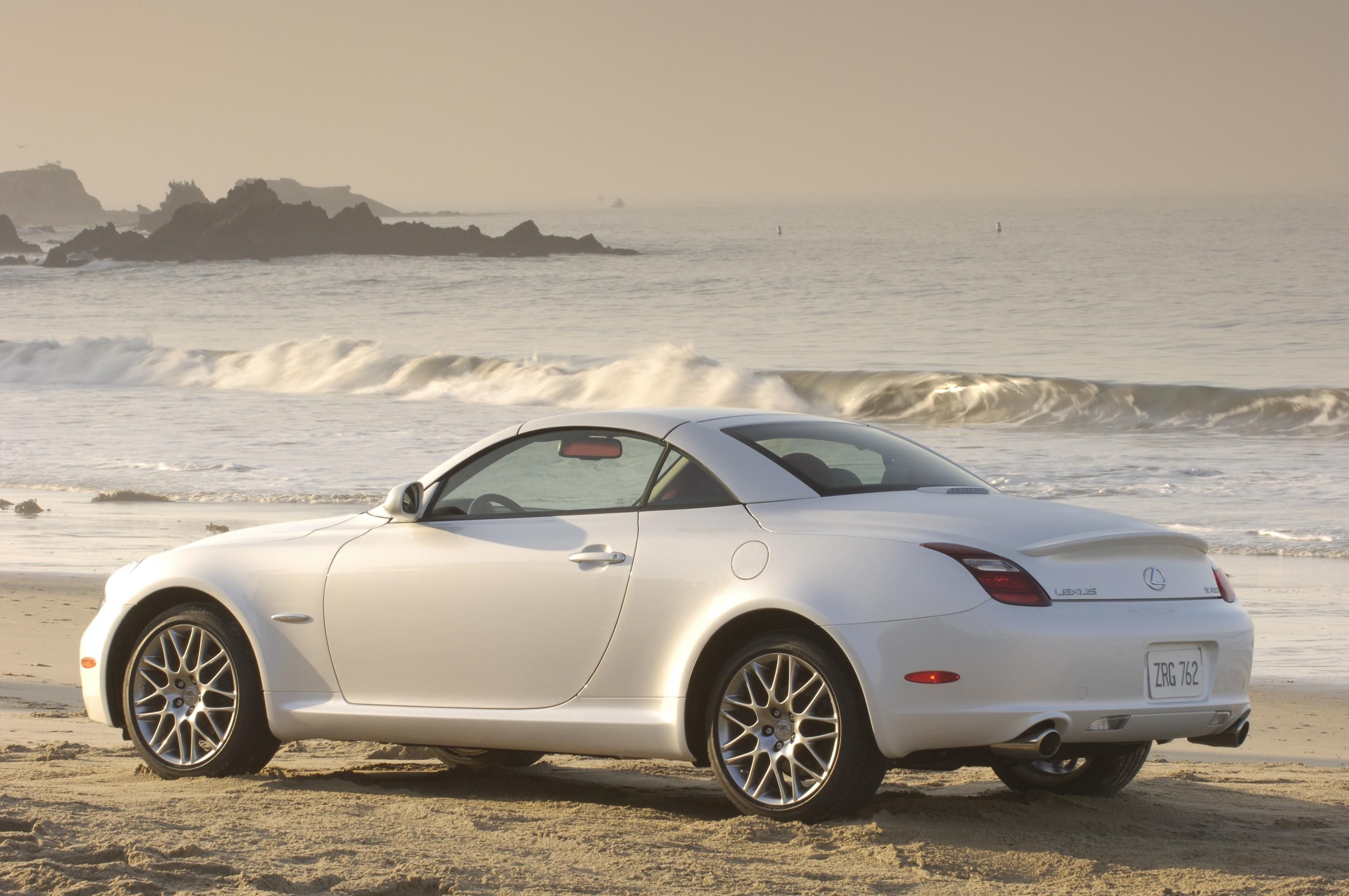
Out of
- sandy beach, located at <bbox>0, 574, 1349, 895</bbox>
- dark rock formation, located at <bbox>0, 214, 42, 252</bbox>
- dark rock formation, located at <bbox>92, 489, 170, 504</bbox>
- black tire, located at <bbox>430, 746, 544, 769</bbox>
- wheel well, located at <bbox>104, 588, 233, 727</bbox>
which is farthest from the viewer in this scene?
dark rock formation, located at <bbox>0, 214, 42, 252</bbox>

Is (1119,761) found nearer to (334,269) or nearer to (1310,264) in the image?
(1310,264)

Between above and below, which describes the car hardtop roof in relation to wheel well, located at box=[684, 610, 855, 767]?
above

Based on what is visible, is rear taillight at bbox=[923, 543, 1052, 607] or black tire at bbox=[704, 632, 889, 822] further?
black tire at bbox=[704, 632, 889, 822]

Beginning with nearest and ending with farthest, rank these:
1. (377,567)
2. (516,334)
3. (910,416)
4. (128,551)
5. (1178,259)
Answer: (377,567) → (128,551) → (910,416) → (516,334) → (1178,259)

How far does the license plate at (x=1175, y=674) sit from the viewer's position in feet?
16.4

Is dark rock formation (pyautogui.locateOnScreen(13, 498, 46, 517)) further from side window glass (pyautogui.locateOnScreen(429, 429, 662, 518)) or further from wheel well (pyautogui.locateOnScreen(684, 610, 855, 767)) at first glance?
wheel well (pyautogui.locateOnScreen(684, 610, 855, 767))

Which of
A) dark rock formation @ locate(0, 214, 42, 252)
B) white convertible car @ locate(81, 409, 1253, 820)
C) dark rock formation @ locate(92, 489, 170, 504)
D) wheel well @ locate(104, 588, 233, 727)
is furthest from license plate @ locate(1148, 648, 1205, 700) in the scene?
dark rock formation @ locate(0, 214, 42, 252)

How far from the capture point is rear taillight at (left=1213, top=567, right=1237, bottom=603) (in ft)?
17.7

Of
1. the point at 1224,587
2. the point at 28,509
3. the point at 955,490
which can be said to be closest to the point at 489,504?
the point at 955,490

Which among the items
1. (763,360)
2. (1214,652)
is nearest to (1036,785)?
(1214,652)

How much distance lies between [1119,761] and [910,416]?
90.0 ft

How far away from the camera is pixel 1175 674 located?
5.07 meters

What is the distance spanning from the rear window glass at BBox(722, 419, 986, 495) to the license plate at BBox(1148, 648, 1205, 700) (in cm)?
101

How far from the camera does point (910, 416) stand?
3316 cm
